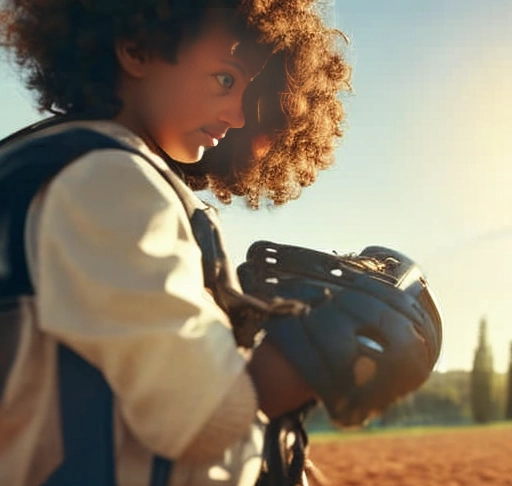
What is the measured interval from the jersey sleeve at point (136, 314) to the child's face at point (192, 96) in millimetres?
477

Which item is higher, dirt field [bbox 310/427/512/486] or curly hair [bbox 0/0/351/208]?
curly hair [bbox 0/0/351/208]

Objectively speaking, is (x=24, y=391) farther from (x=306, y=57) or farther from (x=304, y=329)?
(x=306, y=57)

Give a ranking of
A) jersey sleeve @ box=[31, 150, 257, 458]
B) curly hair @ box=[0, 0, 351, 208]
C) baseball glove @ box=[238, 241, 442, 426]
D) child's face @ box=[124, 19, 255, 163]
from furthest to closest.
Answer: curly hair @ box=[0, 0, 351, 208] → child's face @ box=[124, 19, 255, 163] → baseball glove @ box=[238, 241, 442, 426] → jersey sleeve @ box=[31, 150, 257, 458]

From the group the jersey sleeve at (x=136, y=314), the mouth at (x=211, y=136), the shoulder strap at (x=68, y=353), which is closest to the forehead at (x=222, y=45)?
the mouth at (x=211, y=136)

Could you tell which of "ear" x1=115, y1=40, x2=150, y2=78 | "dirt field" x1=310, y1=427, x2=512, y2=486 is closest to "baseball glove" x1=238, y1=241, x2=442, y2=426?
"ear" x1=115, y1=40, x2=150, y2=78

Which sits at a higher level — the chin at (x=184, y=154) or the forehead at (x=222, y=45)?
the forehead at (x=222, y=45)

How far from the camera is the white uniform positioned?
55.9 inches

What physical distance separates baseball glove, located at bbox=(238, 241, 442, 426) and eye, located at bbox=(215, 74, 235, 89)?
43 cm

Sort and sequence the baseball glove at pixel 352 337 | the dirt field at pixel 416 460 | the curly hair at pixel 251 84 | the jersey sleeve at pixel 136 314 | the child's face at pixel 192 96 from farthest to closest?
the dirt field at pixel 416 460, the curly hair at pixel 251 84, the child's face at pixel 192 96, the baseball glove at pixel 352 337, the jersey sleeve at pixel 136 314

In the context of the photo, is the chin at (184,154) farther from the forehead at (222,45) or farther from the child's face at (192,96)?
the forehead at (222,45)

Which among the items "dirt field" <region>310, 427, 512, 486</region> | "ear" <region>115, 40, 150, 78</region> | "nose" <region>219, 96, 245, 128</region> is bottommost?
"dirt field" <region>310, 427, 512, 486</region>

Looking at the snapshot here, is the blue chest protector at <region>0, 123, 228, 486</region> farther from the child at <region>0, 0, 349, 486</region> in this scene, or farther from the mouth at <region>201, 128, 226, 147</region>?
the mouth at <region>201, 128, 226, 147</region>

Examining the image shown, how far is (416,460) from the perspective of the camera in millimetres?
15055

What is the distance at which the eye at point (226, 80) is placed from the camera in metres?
2.00
